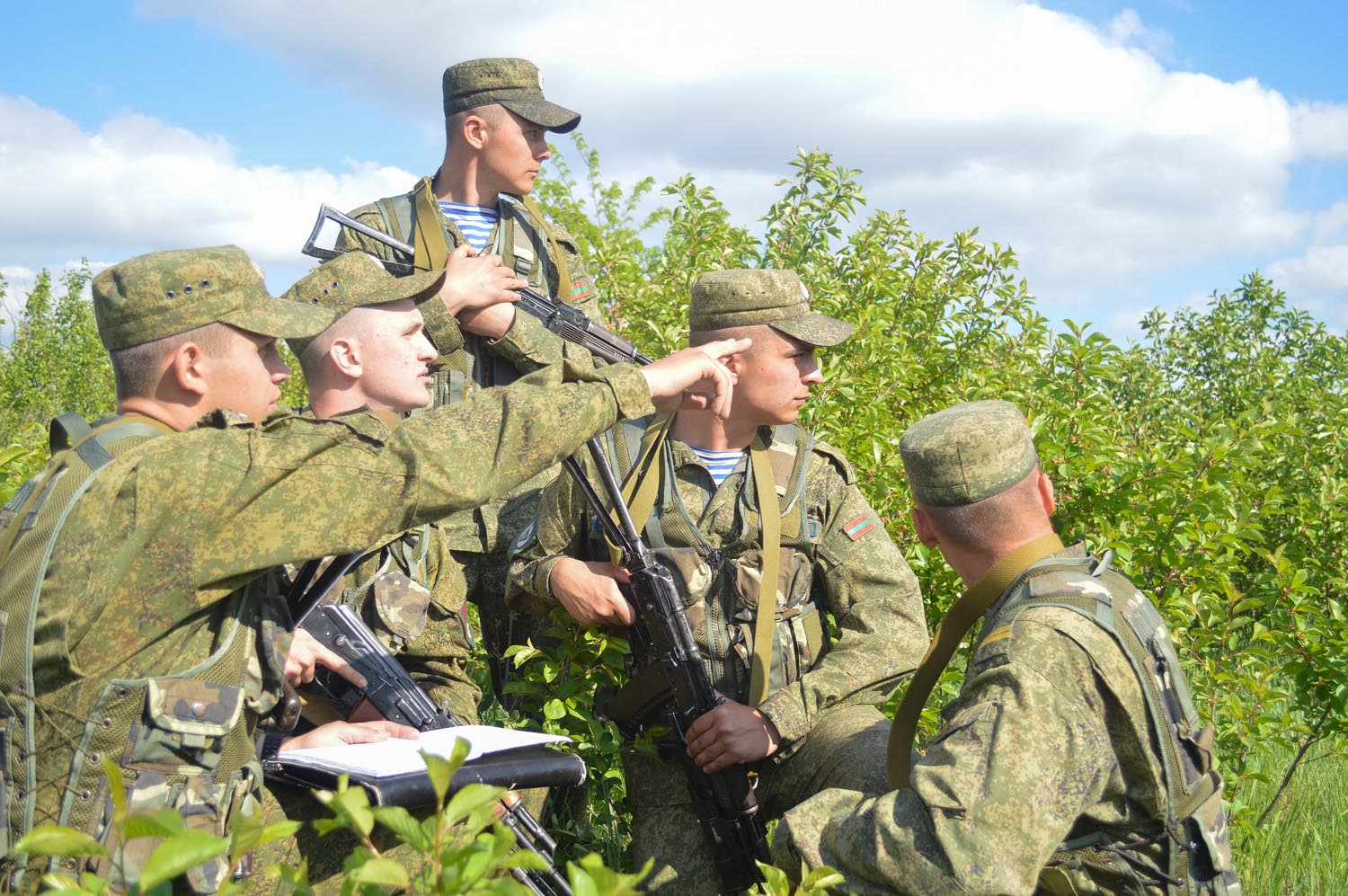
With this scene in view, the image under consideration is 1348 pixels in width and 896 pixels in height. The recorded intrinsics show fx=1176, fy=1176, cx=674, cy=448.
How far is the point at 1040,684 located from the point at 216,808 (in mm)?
1637

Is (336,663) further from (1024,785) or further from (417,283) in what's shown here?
(1024,785)

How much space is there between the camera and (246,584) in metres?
2.33

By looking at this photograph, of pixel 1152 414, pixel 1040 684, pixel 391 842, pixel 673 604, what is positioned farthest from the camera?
pixel 1152 414

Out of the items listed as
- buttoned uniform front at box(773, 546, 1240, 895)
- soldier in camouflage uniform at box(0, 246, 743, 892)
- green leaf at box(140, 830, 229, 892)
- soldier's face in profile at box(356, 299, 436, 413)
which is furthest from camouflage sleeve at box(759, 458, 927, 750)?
green leaf at box(140, 830, 229, 892)

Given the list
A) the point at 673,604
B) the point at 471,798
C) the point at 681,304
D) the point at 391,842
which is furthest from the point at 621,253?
the point at 471,798

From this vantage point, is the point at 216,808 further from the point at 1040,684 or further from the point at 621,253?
the point at 621,253

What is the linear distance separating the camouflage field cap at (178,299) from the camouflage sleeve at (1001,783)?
1600 mm

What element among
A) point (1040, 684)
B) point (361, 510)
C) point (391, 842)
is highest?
point (361, 510)

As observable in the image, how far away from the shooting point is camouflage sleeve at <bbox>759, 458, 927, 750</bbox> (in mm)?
3719

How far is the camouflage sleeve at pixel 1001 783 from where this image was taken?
7.29 feet

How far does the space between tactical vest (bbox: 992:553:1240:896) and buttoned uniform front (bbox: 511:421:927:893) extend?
3.76 feet

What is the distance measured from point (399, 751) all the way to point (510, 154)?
296 centimetres

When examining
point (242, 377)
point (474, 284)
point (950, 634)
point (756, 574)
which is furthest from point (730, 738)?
point (242, 377)

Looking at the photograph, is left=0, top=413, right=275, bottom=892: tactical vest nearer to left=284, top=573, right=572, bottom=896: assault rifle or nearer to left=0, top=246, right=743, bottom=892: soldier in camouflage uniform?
left=0, top=246, right=743, bottom=892: soldier in camouflage uniform
